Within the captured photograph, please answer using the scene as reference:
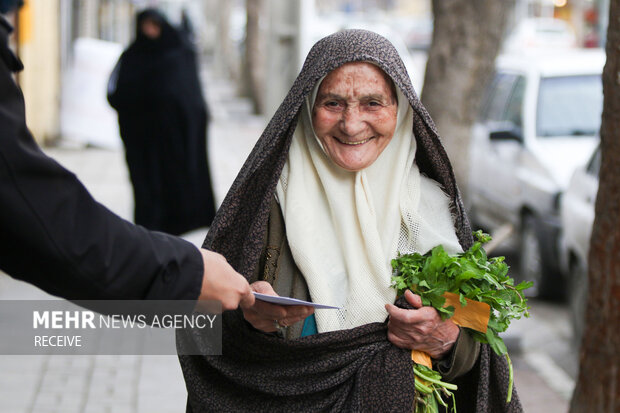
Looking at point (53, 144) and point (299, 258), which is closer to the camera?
point (299, 258)

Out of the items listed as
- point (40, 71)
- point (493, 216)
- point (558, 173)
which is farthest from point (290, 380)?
point (40, 71)

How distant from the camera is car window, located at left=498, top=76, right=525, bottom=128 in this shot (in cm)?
887

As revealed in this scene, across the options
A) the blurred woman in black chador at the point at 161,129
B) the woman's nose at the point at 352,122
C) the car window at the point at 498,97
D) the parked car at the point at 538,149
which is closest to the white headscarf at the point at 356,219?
the woman's nose at the point at 352,122

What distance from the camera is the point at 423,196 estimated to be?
282 cm

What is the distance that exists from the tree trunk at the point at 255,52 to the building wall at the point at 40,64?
670cm

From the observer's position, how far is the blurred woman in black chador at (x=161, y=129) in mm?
8297

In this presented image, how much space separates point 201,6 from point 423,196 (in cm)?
6627

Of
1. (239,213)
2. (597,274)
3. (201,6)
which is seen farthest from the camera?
(201,6)

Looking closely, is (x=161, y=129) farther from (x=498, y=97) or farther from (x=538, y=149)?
(x=498, y=97)

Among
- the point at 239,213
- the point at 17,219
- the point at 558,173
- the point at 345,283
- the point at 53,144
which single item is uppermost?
the point at 17,219

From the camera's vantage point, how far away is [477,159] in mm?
9906

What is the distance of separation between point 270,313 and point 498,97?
7747 mm

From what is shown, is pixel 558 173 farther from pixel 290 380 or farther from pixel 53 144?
pixel 53 144

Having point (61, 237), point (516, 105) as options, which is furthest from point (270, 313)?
point (516, 105)
